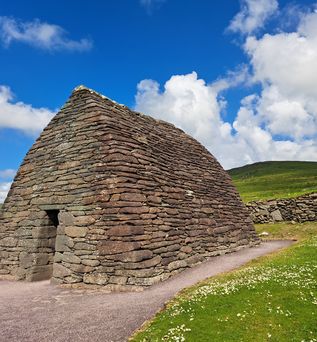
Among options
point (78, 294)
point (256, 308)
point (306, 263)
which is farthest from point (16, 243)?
point (306, 263)

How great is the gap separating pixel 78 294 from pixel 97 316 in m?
2.89

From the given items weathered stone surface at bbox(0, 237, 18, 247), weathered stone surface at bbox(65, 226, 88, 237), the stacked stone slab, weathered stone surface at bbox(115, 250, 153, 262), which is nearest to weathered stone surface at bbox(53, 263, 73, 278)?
the stacked stone slab

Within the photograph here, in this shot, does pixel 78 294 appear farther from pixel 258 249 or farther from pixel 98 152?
pixel 258 249

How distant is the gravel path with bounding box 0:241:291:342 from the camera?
27.9ft

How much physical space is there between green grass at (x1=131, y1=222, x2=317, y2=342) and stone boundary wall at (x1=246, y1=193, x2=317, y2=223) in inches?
704

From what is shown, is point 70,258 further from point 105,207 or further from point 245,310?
Result: point 245,310

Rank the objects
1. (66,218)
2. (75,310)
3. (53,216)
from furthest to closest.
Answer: (53,216) → (66,218) → (75,310)

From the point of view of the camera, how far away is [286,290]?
10.2 m

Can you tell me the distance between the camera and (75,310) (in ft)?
34.2

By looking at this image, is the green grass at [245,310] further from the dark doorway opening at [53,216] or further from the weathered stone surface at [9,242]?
the weathered stone surface at [9,242]

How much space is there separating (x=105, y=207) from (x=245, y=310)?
6939 mm

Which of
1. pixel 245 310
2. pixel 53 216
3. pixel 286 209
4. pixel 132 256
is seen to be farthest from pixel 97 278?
pixel 286 209

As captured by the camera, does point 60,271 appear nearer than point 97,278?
No

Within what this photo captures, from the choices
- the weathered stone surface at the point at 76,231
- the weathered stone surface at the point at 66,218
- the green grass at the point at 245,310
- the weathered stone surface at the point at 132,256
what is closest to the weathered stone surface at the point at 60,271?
the weathered stone surface at the point at 76,231
